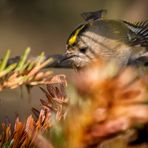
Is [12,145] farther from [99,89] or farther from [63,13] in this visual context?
[63,13]

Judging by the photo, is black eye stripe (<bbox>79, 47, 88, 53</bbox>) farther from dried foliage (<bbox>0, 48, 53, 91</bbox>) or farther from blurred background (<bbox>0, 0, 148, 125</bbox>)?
blurred background (<bbox>0, 0, 148, 125</bbox>)

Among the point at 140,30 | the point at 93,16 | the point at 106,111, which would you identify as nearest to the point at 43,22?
the point at 93,16

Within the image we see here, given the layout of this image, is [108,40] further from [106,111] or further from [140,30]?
[106,111]

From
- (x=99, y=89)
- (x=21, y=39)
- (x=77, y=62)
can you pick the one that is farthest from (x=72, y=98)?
(x=21, y=39)

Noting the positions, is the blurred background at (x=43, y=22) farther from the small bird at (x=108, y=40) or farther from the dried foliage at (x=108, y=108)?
the dried foliage at (x=108, y=108)

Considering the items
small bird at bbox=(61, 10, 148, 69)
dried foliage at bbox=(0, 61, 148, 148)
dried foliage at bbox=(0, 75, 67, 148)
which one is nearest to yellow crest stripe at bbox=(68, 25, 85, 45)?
small bird at bbox=(61, 10, 148, 69)

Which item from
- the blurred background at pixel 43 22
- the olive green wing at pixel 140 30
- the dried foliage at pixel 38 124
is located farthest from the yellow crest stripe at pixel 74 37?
the blurred background at pixel 43 22
